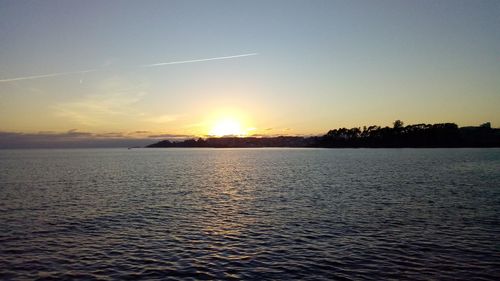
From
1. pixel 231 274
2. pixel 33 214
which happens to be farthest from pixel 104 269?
pixel 33 214

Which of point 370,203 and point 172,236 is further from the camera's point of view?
point 370,203

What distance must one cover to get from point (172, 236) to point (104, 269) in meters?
8.70

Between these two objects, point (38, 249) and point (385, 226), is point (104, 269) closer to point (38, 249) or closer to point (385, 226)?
point (38, 249)

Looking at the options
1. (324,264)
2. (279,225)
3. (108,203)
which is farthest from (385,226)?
(108,203)

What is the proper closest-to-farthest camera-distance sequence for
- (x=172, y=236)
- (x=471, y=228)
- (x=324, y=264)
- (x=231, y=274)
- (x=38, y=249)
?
(x=231, y=274), (x=324, y=264), (x=38, y=249), (x=172, y=236), (x=471, y=228)

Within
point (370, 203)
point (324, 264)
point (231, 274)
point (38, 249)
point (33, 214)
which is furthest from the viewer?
point (370, 203)

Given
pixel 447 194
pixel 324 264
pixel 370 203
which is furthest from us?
pixel 447 194

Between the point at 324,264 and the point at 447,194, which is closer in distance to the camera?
the point at 324,264

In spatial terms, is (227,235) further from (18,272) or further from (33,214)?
(33,214)

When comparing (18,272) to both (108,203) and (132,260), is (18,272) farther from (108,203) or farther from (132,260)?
(108,203)

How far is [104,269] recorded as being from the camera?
22938mm

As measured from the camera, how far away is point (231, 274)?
864 inches

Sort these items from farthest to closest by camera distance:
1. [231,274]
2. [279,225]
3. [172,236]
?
[279,225]
[172,236]
[231,274]

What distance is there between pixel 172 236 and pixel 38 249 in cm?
992
